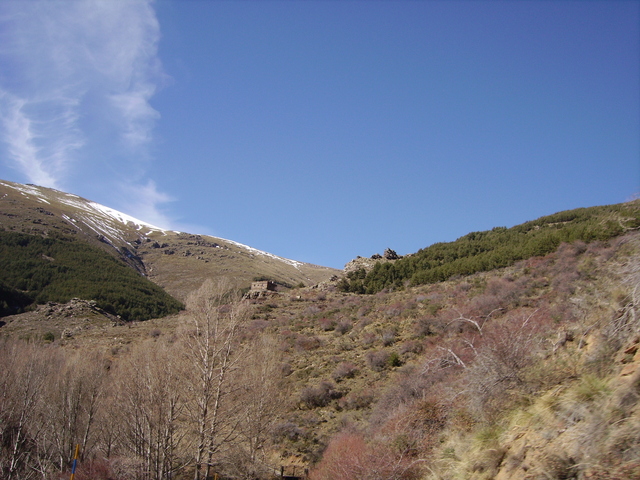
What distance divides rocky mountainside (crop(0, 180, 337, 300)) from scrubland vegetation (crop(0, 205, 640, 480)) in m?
74.1

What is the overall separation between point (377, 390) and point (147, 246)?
15305cm

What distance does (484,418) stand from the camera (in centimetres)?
755

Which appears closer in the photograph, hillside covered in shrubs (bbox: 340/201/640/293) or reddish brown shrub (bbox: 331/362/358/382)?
reddish brown shrub (bbox: 331/362/358/382)

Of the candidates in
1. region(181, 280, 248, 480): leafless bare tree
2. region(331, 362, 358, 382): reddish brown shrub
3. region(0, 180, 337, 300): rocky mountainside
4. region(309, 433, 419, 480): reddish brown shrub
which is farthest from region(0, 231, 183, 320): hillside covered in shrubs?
region(309, 433, 419, 480): reddish brown shrub

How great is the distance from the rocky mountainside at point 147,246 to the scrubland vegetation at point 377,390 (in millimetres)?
74135

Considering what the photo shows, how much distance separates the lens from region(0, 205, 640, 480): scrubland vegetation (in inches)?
236

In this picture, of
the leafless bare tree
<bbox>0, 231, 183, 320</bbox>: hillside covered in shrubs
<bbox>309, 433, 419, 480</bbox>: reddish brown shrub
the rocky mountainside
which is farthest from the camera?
the rocky mountainside

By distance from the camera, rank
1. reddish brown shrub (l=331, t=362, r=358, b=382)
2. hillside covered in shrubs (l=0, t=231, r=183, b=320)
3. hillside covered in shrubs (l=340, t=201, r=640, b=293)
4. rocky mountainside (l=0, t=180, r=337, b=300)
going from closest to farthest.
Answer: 1. reddish brown shrub (l=331, t=362, r=358, b=382)
2. hillside covered in shrubs (l=340, t=201, r=640, b=293)
3. hillside covered in shrubs (l=0, t=231, r=183, b=320)
4. rocky mountainside (l=0, t=180, r=337, b=300)

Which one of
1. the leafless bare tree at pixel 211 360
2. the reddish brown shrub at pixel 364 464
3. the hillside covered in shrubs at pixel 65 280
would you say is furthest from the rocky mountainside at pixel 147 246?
the reddish brown shrub at pixel 364 464

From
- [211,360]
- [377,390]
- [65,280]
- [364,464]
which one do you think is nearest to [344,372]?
[377,390]

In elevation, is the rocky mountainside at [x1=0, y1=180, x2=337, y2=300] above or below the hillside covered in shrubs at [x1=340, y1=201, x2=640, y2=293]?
above

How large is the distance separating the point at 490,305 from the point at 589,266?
537 cm

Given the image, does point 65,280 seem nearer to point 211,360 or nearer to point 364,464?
point 211,360

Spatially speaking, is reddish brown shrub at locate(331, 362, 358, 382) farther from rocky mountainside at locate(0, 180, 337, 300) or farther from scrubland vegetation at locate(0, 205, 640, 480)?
rocky mountainside at locate(0, 180, 337, 300)
